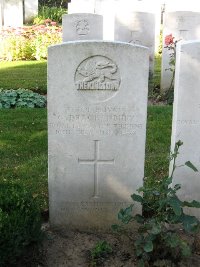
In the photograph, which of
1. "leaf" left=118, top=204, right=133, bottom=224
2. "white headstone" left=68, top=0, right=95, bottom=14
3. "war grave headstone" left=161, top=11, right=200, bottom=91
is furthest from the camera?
"white headstone" left=68, top=0, right=95, bottom=14

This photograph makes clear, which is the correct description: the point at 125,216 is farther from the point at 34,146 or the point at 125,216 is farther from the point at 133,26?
the point at 133,26

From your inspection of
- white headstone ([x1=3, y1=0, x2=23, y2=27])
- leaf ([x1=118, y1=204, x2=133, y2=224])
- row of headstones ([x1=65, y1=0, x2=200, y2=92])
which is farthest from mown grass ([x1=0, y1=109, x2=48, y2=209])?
white headstone ([x1=3, y1=0, x2=23, y2=27])

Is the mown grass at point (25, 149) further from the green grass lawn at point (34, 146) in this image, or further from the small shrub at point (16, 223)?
the small shrub at point (16, 223)

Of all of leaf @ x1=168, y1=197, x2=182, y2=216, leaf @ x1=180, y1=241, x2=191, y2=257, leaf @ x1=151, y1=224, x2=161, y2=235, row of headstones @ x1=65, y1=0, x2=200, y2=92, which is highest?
row of headstones @ x1=65, y1=0, x2=200, y2=92

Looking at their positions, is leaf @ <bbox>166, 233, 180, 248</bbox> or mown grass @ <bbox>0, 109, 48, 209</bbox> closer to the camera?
leaf @ <bbox>166, 233, 180, 248</bbox>

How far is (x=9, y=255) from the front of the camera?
3.14 meters

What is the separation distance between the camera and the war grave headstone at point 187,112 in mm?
3863

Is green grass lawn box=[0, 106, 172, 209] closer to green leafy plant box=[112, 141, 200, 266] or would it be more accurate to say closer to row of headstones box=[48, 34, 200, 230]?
row of headstones box=[48, 34, 200, 230]

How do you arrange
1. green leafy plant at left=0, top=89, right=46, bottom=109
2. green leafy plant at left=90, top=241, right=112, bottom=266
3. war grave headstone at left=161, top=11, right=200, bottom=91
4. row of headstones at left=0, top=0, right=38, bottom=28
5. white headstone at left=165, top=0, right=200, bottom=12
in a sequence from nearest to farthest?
green leafy plant at left=90, top=241, right=112, bottom=266 → green leafy plant at left=0, top=89, right=46, bottom=109 → war grave headstone at left=161, top=11, right=200, bottom=91 → white headstone at left=165, top=0, right=200, bottom=12 → row of headstones at left=0, top=0, right=38, bottom=28

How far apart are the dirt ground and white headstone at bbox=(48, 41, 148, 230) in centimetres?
15

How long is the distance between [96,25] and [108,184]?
5785 mm

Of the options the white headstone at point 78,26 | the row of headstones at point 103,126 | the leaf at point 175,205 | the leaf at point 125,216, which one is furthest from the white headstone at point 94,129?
the white headstone at point 78,26

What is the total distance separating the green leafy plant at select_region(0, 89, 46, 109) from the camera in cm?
789

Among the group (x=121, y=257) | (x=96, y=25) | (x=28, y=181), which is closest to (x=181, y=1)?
(x=96, y=25)
